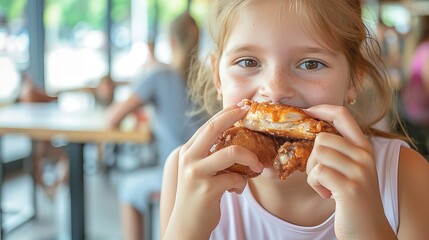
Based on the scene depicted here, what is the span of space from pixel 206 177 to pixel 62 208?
415cm

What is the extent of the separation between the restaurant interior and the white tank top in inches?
15.4

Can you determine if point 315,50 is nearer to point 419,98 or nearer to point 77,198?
point 77,198

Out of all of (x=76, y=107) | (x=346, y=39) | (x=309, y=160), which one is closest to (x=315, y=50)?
(x=346, y=39)

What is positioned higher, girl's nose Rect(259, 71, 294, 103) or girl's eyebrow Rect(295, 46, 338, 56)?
girl's eyebrow Rect(295, 46, 338, 56)

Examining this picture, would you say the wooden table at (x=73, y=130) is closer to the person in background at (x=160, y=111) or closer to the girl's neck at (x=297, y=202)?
the person in background at (x=160, y=111)

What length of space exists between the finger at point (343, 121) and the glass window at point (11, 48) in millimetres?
4814

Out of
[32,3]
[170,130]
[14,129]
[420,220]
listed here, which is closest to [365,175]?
[420,220]

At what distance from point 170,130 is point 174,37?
25.2 inches

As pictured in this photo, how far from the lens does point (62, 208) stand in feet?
16.2

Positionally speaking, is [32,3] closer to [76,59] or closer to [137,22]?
[76,59]

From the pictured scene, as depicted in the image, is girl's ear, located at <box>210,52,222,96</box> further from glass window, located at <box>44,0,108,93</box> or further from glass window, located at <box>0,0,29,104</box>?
glass window, located at <box>44,0,108,93</box>

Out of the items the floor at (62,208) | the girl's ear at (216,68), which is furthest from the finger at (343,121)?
the floor at (62,208)

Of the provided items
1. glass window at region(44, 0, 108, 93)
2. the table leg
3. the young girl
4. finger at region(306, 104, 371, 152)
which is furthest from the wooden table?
glass window at region(44, 0, 108, 93)

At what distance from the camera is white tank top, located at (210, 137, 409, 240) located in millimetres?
1337
